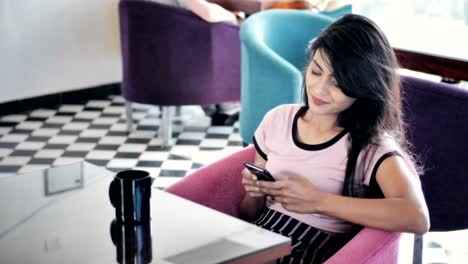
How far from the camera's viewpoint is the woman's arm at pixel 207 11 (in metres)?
4.84

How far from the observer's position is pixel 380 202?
199cm

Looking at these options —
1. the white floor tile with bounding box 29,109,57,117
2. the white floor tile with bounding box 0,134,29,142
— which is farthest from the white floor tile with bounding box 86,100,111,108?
the white floor tile with bounding box 0,134,29,142

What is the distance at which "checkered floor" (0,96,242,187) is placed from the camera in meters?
4.76

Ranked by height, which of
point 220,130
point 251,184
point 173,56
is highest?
point 251,184

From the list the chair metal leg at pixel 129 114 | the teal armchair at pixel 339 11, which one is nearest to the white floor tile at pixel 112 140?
the chair metal leg at pixel 129 114

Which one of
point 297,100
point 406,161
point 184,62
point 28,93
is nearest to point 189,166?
point 184,62

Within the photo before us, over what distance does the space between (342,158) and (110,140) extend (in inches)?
127

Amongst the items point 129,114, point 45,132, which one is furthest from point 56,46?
point 129,114

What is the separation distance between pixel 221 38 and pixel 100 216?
3.06 metres

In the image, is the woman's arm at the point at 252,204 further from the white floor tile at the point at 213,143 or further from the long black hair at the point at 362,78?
the white floor tile at the point at 213,143

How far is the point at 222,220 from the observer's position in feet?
6.65

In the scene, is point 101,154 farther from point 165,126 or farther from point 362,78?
point 362,78

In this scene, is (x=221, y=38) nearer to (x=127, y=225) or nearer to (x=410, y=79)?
(x=410, y=79)

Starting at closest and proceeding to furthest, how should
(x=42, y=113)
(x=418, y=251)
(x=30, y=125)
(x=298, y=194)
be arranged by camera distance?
(x=298, y=194) → (x=418, y=251) → (x=30, y=125) → (x=42, y=113)
